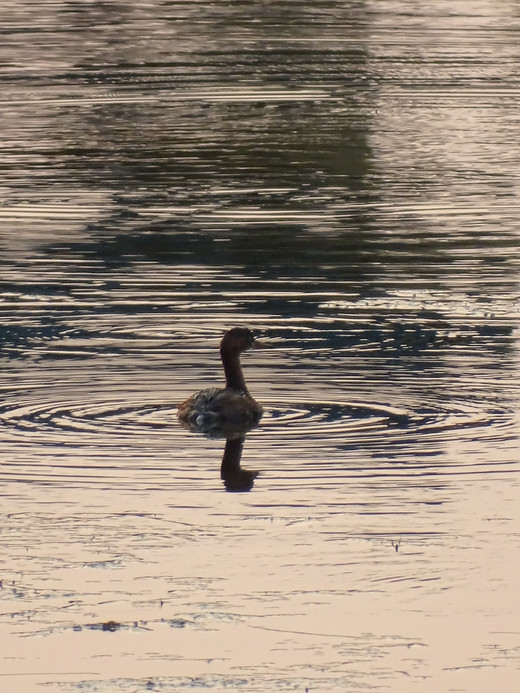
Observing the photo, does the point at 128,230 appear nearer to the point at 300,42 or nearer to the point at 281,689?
the point at 281,689

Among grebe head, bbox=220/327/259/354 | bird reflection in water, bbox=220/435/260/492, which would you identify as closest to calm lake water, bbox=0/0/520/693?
bird reflection in water, bbox=220/435/260/492

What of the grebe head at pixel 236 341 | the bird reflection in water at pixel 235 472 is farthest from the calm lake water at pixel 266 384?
the grebe head at pixel 236 341

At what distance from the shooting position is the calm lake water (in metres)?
8.82

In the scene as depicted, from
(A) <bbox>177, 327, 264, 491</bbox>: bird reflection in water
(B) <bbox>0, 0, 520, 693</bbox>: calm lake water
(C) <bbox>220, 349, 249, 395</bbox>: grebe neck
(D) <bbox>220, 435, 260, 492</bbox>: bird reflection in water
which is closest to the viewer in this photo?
(B) <bbox>0, 0, 520, 693</bbox>: calm lake water

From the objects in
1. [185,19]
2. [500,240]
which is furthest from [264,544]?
[185,19]

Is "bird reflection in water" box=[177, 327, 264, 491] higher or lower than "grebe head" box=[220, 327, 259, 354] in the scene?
lower

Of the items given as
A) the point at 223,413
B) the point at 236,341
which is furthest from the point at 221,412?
the point at 236,341

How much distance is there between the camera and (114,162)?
78.6 feet

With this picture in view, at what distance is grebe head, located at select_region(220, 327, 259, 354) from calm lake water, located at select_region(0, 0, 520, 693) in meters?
0.48

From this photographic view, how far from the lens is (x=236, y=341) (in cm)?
1320

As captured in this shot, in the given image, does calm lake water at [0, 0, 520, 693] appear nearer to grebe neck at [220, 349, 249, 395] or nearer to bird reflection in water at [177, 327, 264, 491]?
bird reflection in water at [177, 327, 264, 491]

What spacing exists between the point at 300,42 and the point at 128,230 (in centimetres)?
1645

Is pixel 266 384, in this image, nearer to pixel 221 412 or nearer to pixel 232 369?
pixel 232 369

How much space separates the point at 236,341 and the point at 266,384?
0.71 meters
